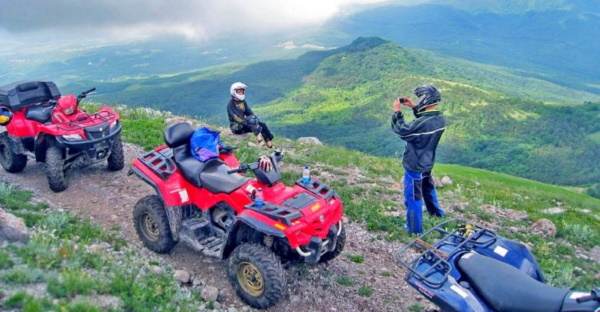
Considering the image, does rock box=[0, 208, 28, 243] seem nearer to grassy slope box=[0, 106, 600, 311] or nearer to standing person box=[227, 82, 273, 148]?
grassy slope box=[0, 106, 600, 311]

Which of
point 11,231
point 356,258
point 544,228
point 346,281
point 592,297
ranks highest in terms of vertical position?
point 592,297

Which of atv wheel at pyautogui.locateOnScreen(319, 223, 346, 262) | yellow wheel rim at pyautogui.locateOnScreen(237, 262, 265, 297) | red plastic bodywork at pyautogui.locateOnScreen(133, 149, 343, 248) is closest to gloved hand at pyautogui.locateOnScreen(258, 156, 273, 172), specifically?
red plastic bodywork at pyautogui.locateOnScreen(133, 149, 343, 248)

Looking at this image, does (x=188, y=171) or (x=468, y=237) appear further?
(x=188, y=171)

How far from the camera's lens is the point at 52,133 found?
898 centimetres

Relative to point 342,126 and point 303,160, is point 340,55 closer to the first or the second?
point 342,126

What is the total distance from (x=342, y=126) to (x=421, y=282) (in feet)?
342

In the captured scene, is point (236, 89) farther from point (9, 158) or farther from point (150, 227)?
point (9, 158)

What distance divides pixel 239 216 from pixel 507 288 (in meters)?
3.34

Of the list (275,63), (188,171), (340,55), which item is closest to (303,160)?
(188,171)

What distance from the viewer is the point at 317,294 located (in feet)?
20.8

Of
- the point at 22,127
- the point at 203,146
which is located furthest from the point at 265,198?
the point at 22,127

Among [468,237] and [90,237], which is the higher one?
[468,237]

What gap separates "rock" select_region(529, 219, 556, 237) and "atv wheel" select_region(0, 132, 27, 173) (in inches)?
460

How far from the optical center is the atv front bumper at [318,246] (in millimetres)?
5770
